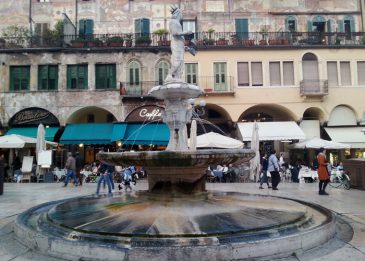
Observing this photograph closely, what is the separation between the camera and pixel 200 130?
2636 cm

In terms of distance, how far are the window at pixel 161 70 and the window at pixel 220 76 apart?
11.0 ft

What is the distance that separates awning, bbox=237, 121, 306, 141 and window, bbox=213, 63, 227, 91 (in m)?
2.84

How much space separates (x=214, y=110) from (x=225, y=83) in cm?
270

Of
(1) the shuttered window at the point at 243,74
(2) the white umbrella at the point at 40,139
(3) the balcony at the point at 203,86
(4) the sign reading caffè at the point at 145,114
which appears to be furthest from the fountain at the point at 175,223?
(1) the shuttered window at the point at 243,74

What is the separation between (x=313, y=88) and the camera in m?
24.9

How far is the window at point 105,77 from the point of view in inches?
1000

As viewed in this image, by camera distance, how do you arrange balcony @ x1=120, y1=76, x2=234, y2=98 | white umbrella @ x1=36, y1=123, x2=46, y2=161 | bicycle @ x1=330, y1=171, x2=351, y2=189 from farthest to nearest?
1. balcony @ x1=120, y1=76, x2=234, y2=98
2. white umbrella @ x1=36, y1=123, x2=46, y2=161
3. bicycle @ x1=330, y1=171, x2=351, y2=189

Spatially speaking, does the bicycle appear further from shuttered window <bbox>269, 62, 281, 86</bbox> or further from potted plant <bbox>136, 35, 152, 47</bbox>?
potted plant <bbox>136, 35, 152, 47</bbox>

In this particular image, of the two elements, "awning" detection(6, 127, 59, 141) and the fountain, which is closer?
the fountain

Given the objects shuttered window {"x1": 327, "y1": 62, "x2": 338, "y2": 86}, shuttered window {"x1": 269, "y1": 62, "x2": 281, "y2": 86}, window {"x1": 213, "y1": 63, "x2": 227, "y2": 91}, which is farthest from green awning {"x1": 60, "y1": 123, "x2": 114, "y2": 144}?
shuttered window {"x1": 327, "y1": 62, "x2": 338, "y2": 86}

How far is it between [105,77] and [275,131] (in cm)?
1216

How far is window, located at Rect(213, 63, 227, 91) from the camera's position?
25141 millimetres

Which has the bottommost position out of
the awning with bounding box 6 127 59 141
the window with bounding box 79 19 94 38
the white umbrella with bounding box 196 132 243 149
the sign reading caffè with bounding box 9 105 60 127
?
the white umbrella with bounding box 196 132 243 149

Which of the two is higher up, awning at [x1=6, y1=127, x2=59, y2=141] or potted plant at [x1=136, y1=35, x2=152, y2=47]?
potted plant at [x1=136, y1=35, x2=152, y2=47]
